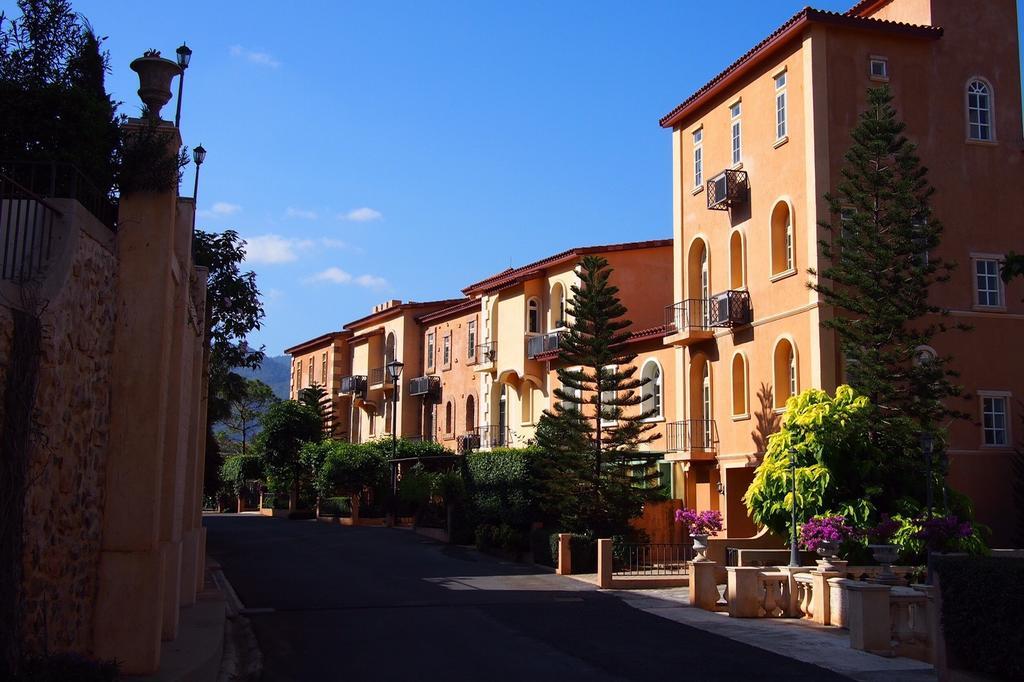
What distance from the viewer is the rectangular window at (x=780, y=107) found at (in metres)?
29.6

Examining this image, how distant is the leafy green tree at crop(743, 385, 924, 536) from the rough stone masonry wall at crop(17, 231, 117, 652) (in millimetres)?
17080

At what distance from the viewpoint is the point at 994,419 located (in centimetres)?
2861

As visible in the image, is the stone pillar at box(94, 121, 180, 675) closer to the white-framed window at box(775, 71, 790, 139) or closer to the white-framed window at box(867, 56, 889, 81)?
the white-framed window at box(775, 71, 790, 139)

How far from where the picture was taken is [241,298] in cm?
2588

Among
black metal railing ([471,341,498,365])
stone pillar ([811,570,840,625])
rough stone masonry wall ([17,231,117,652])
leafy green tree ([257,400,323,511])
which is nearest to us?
rough stone masonry wall ([17,231,117,652])

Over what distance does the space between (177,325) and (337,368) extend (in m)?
57.1

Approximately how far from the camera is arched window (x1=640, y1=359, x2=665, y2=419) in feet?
117

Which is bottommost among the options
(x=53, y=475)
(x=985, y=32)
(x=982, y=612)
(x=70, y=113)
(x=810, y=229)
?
(x=982, y=612)

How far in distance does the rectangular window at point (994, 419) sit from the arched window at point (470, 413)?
27132mm

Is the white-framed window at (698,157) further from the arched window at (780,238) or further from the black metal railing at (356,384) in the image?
the black metal railing at (356,384)

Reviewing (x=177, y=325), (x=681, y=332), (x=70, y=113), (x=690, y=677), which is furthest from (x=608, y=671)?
(x=681, y=332)

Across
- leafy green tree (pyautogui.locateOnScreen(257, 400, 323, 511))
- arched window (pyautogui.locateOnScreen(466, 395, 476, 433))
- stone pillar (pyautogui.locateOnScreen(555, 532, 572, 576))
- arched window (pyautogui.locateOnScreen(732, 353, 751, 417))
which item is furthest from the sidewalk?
leafy green tree (pyautogui.locateOnScreen(257, 400, 323, 511))

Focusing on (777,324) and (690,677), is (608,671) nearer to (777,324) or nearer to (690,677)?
(690,677)

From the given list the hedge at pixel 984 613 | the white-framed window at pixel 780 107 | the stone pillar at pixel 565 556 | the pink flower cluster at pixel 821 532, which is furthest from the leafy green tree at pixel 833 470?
the hedge at pixel 984 613
